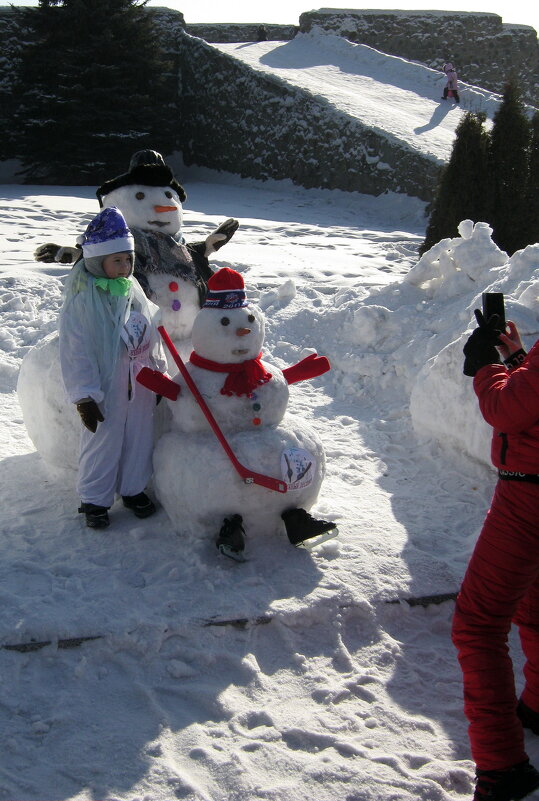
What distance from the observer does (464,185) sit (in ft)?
24.8

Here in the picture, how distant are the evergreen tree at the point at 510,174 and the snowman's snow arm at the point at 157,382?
5458mm

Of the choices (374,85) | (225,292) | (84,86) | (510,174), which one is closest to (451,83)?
(374,85)

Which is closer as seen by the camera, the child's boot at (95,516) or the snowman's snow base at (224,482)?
the snowman's snow base at (224,482)

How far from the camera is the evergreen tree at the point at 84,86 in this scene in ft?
41.0

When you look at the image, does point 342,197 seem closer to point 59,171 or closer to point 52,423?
point 59,171

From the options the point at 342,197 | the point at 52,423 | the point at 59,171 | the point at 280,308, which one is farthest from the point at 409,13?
the point at 52,423

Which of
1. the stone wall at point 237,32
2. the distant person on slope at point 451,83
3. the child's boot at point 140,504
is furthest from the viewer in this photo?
the stone wall at point 237,32

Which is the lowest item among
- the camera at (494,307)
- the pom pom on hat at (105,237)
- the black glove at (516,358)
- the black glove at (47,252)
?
the black glove at (47,252)

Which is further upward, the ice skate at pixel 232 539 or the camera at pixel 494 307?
the camera at pixel 494 307

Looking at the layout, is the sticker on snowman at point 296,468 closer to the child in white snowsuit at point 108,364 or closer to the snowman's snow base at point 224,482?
the snowman's snow base at point 224,482

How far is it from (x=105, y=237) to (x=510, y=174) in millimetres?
5835

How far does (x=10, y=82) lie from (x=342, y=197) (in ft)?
21.8

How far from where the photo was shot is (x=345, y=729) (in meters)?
2.37

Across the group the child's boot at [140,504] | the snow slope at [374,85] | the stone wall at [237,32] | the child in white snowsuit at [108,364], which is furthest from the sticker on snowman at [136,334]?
the stone wall at [237,32]
